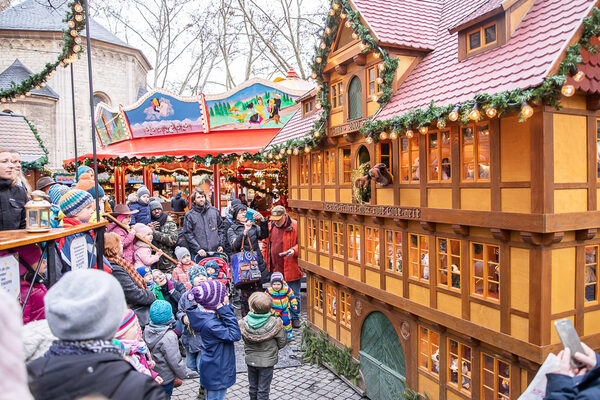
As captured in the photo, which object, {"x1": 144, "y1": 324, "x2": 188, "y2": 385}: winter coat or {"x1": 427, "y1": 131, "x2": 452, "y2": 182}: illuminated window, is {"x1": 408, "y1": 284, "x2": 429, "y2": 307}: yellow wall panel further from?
{"x1": 144, "y1": 324, "x2": 188, "y2": 385}: winter coat

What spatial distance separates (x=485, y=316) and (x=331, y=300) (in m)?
4.72

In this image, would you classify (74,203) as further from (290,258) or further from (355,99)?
(290,258)

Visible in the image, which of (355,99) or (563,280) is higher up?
(355,99)

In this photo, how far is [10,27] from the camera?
26.8 m

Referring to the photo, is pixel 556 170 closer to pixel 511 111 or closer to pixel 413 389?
pixel 511 111

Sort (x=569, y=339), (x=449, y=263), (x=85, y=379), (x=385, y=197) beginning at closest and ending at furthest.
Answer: (x=85, y=379) < (x=569, y=339) < (x=449, y=263) < (x=385, y=197)

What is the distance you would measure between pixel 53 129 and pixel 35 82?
73.6 feet

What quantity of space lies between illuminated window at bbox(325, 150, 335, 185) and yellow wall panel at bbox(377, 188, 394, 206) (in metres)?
1.73

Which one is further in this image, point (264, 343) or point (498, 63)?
point (264, 343)

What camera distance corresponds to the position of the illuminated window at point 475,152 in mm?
5449

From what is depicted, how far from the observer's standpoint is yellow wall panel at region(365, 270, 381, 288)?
7835 millimetres

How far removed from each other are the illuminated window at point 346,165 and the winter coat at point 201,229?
3351 millimetres

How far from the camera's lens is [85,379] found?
195 cm

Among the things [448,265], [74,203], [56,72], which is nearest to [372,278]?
[448,265]
